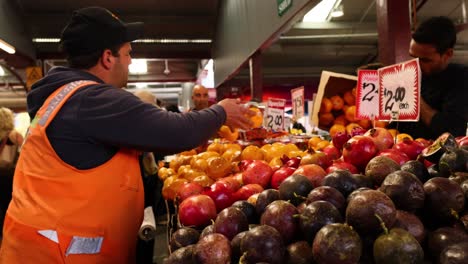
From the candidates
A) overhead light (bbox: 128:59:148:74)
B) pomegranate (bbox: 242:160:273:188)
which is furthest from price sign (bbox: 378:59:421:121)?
overhead light (bbox: 128:59:148:74)

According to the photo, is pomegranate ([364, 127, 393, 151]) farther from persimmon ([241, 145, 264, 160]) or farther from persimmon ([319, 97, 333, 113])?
persimmon ([319, 97, 333, 113])

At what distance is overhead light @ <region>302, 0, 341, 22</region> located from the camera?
7.55m

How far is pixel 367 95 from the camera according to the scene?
2.14m

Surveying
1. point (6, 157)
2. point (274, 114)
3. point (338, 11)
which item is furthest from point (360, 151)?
point (338, 11)

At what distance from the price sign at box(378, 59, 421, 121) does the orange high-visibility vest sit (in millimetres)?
1268

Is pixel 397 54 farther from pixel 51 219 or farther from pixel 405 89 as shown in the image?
pixel 51 219

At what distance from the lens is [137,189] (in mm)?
1717

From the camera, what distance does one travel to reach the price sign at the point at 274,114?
12.1ft

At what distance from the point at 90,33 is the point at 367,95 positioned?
1.43 m

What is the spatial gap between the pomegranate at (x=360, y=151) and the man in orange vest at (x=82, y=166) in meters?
0.61

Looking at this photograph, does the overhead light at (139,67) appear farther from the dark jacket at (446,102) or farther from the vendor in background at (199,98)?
the dark jacket at (446,102)

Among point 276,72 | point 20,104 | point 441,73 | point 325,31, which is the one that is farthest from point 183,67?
point 441,73

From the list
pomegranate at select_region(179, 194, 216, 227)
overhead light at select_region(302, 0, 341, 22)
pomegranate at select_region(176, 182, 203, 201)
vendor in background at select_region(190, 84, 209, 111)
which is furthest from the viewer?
overhead light at select_region(302, 0, 341, 22)

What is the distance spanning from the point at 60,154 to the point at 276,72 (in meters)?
12.4
